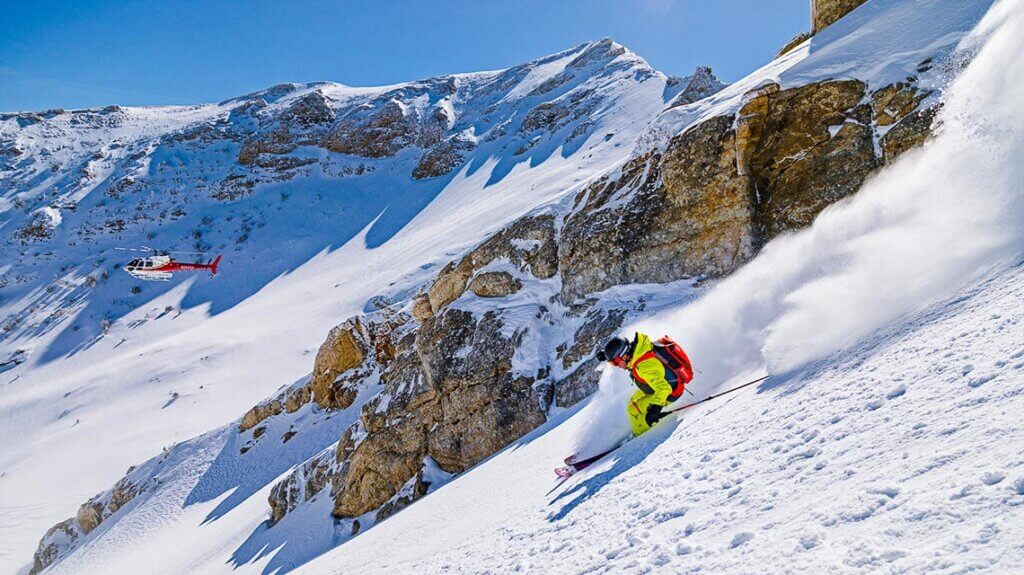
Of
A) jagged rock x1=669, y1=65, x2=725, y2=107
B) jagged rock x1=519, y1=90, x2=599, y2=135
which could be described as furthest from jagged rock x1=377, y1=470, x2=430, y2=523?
jagged rock x1=519, y1=90, x2=599, y2=135

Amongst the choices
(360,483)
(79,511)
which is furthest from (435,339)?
(79,511)

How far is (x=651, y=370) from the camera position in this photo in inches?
237

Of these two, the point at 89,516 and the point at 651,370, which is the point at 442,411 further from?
the point at 89,516

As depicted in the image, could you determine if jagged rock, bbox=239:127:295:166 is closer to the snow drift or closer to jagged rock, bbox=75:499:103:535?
jagged rock, bbox=75:499:103:535

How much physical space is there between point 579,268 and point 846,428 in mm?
10240

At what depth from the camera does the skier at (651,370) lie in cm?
603

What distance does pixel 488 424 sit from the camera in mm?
12008

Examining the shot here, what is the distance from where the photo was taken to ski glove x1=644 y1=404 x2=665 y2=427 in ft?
20.0

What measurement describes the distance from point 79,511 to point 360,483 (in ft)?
64.1

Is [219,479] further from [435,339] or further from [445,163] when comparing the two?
[445,163]

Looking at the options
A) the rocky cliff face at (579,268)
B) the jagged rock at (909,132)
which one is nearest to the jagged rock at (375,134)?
the rocky cliff face at (579,268)

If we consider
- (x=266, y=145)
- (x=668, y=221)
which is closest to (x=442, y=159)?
(x=266, y=145)

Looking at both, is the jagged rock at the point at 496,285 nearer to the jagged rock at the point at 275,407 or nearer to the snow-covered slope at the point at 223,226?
the snow-covered slope at the point at 223,226

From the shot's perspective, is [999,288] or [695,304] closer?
[999,288]
